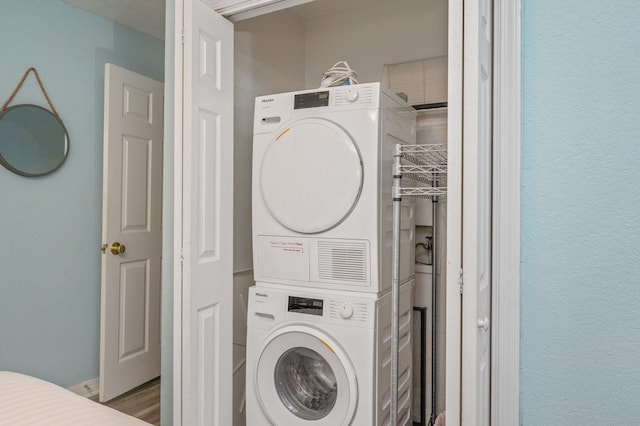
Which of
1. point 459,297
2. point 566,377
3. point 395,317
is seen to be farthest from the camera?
point 395,317

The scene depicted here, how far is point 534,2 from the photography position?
1.68m

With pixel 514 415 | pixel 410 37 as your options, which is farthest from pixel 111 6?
pixel 514 415

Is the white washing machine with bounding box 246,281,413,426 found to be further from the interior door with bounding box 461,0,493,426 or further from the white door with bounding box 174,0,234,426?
the interior door with bounding box 461,0,493,426

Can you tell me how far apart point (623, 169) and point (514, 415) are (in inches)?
39.8

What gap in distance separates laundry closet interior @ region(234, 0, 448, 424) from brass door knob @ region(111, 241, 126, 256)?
1048 millimetres

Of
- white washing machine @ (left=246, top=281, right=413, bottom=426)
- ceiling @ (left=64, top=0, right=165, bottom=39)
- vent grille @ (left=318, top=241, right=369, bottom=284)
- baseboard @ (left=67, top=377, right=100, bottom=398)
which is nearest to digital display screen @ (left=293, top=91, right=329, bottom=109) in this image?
vent grille @ (left=318, top=241, right=369, bottom=284)

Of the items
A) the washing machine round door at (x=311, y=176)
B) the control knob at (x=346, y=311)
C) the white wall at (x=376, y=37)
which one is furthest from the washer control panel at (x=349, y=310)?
the white wall at (x=376, y=37)

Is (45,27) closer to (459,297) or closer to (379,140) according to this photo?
(379,140)

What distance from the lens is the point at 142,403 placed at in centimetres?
291

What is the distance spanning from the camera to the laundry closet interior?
2.46 metres

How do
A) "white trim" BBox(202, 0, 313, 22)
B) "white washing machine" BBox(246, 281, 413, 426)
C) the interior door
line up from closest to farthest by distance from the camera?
the interior door
"white washing machine" BBox(246, 281, 413, 426)
"white trim" BBox(202, 0, 313, 22)

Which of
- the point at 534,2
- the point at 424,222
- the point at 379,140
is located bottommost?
the point at 424,222

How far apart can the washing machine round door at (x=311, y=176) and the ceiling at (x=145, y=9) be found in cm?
140

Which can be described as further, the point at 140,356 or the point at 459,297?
the point at 140,356
